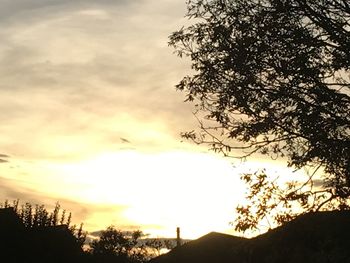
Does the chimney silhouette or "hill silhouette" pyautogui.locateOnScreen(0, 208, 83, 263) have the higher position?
the chimney silhouette

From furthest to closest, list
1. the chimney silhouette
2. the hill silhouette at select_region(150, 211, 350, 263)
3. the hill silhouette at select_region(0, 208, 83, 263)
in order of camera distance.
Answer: the chimney silhouette < the hill silhouette at select_region(0, 208, 83, 263) < the hill silhouette at select_region(150, 211, 350, 263)

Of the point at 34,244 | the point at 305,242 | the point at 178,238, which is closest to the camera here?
the point at 305,242

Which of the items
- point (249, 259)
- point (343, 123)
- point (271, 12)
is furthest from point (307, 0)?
point (249, 259)

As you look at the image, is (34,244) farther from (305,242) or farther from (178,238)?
(178,238)

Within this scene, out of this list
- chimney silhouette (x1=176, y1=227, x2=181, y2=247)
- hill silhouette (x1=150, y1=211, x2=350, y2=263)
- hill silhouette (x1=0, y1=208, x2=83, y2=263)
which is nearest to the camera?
hill silhouette (x1=150, y1=211, x2=350, y2=263)

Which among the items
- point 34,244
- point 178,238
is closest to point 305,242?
point 34,244

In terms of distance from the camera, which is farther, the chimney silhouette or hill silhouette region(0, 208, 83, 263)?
the chimney silhouette

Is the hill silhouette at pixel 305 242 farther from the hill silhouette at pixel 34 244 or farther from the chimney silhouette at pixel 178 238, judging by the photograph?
the chimney silhouette at pixel 178 238

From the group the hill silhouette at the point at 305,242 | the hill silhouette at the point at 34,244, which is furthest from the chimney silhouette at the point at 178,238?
the hill silhouette at the point at 305,242

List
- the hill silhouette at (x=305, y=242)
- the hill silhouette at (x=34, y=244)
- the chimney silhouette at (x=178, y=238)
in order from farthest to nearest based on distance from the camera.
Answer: the chimney silhouette at (x=178, y=238) < the hill silhouette at (x=34, y=244) < the hill silhouette at (x=305, y=242)

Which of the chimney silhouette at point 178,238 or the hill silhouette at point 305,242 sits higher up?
the chimney silhouette at point 178,238

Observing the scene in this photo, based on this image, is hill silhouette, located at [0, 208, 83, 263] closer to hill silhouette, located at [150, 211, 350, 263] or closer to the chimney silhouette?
hill silhouette, located at [150, 211, 350, 263]

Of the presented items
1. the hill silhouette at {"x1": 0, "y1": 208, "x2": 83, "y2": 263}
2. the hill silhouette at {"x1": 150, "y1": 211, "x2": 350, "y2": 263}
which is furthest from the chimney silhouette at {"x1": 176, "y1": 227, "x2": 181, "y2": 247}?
the hill silhouette at {"x1": 150, "y1": 211, "x2": 350, "y2": 263}

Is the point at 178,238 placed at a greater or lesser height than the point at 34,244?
greater
